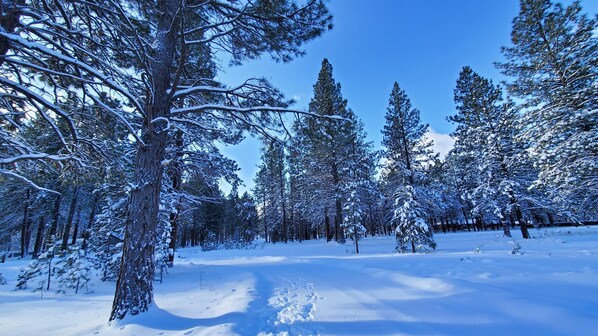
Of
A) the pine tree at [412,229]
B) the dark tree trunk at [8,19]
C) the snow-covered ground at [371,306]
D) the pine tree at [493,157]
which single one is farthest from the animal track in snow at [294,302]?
the pine tree at [493,157]

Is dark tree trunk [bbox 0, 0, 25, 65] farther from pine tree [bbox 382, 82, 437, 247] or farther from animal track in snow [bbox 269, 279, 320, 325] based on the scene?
pine tree [bbox 382, 82, 437, 247]

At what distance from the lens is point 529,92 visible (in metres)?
12.3

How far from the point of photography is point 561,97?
34.8 feet

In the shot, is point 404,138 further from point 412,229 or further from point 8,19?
point 8,19

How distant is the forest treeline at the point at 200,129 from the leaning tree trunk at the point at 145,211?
21 mm

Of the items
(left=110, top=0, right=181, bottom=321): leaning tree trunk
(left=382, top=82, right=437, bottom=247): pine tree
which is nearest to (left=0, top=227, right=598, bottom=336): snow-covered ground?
(left=110, top=0, right=181, bottom=321): leaning tree trunk

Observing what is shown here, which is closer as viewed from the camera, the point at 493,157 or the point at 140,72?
the point at 140,72

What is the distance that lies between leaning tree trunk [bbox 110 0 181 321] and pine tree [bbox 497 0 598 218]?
46.8 ft

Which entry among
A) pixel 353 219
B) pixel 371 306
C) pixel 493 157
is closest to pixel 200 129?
pixel 371 306

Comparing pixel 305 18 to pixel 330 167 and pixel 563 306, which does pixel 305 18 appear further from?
pixel 330 167

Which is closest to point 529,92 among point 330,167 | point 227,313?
point 330,167

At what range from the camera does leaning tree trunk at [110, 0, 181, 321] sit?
356 centimetres

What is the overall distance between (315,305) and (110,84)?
13.1ft

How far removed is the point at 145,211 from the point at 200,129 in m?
3.48
